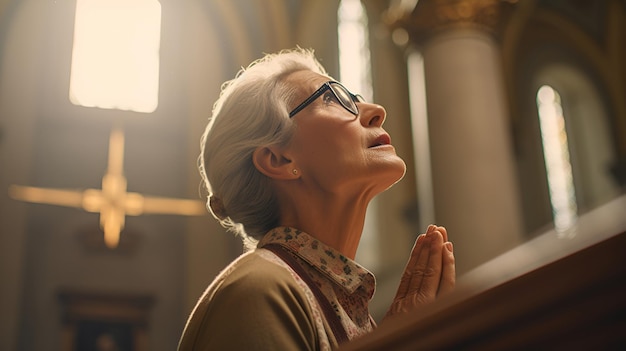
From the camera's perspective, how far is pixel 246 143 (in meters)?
2.10

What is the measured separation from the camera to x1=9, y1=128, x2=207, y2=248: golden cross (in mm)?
11180

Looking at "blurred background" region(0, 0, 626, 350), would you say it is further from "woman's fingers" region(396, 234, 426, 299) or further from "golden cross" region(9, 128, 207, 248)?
"woman's fingers" region(396, 234, 426, 299)

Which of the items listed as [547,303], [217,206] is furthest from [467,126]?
[547,303]

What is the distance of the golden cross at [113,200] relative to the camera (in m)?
11.2

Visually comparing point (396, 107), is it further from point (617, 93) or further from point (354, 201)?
point (354, 201)

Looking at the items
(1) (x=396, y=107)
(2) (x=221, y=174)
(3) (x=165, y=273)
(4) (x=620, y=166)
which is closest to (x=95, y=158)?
(3) (x=165, y=273)

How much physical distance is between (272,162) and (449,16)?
4962 millimetres

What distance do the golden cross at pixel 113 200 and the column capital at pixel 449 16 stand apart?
5.77m

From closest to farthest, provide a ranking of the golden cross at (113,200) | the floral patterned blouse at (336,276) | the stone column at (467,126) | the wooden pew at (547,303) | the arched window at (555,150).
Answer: the wooden pew at (547,303)
the floral patterned blouse at (336,276)
the stone column at (467,126)
the golden cross at (113,200)
the arched window at (555,150)

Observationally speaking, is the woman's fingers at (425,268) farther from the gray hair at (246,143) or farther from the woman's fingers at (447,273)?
the gray hair at (246,143)

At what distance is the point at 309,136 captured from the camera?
2.11m

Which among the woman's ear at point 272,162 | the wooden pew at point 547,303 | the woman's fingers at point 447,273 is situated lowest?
the wooden pew at point 547,303

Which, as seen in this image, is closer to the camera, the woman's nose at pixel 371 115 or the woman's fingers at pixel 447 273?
the woman's fingers at pixel 447 273

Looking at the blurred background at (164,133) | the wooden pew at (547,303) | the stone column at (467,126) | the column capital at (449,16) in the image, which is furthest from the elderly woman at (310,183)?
the blurred background at (164,133)
